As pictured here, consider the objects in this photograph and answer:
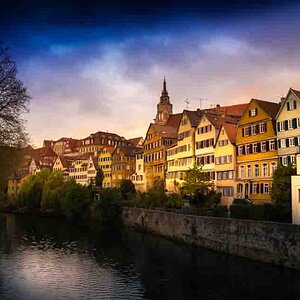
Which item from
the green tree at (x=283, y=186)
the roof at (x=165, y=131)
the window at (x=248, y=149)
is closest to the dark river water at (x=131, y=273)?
the green tree at (x=283, y=186)

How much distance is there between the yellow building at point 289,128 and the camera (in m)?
43.2

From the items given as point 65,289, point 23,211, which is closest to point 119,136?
point 23,211

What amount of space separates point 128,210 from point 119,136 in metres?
87.9

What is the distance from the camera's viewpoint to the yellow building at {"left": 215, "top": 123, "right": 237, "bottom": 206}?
52281 millimetres

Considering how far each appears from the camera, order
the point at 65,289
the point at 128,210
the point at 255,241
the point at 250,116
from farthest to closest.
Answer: the point at 128,210
the point at 250,116
the point at 255,241
the point at 65,289

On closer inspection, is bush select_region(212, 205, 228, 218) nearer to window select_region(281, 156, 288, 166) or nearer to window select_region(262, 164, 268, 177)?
window select_region(281, 156, 288, 166)

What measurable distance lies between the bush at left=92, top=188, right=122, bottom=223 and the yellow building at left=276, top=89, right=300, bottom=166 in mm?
26439

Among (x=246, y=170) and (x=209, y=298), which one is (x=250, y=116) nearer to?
(x=246, y=170)

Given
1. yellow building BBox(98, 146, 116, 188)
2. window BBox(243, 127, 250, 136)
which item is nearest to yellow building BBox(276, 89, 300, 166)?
window BBox(243, 127, 250, 136)

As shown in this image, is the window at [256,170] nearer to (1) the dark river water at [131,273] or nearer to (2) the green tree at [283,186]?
(2) the green tree at [283,186]

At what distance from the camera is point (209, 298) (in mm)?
23641

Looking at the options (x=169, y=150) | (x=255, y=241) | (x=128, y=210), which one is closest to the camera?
(x=255, y=241)

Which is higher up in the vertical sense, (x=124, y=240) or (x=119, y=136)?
(x=119, y=136)

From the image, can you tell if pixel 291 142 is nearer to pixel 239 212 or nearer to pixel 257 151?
pixel 257 151
